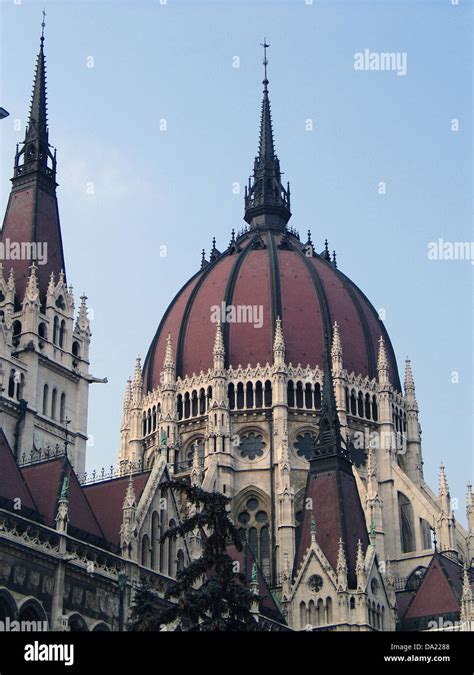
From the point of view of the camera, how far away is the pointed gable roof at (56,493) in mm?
44406

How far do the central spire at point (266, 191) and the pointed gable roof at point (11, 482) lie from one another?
49249 mm

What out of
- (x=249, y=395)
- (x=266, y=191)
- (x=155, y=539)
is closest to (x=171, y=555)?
(x=155, y=539)

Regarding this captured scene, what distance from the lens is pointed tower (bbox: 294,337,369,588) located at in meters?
61.9

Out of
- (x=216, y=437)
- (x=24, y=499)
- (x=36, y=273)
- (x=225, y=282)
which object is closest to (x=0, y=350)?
(x=36, y=273)

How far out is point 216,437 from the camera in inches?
2968

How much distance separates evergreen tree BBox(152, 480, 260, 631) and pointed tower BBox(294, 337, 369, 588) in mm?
26813

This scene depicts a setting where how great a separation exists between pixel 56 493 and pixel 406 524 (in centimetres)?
3645

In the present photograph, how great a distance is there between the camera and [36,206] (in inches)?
2425

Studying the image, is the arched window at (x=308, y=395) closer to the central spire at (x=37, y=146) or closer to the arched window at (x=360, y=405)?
the arched window at (x=360, y=405)

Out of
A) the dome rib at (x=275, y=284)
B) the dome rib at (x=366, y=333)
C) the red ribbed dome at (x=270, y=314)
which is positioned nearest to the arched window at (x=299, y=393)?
the red ribbed dome at (x=270, y=314)

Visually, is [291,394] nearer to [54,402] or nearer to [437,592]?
[437,592]

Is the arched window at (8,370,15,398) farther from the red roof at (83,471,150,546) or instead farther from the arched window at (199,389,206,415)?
the arched window at (199,389,206,415)

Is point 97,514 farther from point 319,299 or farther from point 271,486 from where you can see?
point 319,299

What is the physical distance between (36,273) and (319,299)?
2585 cm
